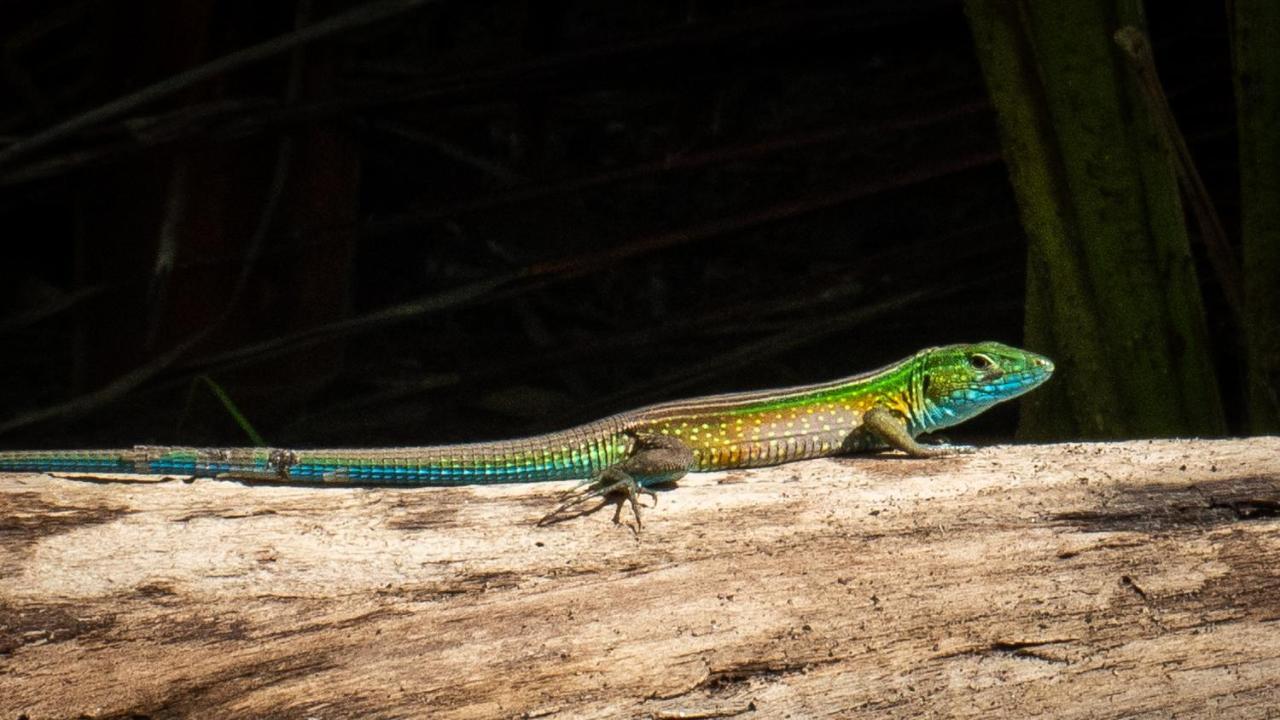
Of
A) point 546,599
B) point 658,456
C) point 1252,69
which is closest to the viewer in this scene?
point 546,599

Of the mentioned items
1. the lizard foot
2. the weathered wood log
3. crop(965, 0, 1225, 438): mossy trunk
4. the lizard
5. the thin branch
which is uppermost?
the thin branch

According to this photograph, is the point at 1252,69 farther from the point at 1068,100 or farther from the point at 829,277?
the point at 829,277

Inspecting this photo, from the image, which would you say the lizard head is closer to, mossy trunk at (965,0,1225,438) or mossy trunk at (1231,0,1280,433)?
mossy trunk at (965,0,1225,438)

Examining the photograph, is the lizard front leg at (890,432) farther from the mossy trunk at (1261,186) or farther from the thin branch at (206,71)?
the thin branch at (206,71)

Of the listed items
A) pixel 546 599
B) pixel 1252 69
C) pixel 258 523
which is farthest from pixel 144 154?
pixel 1252 69

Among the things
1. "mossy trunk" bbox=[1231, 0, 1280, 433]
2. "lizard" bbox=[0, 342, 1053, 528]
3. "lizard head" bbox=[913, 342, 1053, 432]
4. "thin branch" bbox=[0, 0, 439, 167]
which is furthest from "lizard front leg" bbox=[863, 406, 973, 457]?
"thin branch" bbox=[0, 0, 439, 167]

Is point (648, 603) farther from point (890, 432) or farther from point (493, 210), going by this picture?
point (493, 210)

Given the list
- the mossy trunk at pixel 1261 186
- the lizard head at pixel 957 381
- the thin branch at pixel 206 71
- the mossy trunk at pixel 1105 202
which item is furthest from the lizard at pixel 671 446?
the thin branch at pixel 206 71
